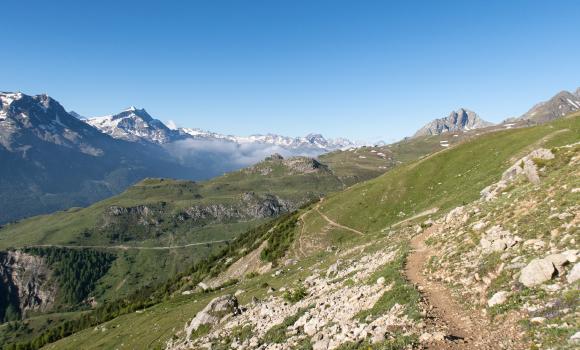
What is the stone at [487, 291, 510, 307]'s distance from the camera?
22.5m

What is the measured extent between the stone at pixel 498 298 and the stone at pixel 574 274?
3.18 m

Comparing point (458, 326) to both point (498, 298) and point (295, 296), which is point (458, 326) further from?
point (295, 296)

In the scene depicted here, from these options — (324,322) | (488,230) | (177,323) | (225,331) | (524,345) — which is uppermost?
(488,230)

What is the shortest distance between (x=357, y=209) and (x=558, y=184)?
71.8 m

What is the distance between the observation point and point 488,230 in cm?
3209

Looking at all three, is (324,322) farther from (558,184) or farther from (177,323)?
(177,323)

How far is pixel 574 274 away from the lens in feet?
68.0

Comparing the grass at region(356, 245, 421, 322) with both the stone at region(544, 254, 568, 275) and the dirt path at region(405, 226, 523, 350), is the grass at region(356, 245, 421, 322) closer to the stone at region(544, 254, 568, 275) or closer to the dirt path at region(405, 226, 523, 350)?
the dirt path at region(405, 226, 523, 350)

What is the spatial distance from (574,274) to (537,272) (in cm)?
202

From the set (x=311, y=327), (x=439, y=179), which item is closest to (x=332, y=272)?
(x=311, y=327)

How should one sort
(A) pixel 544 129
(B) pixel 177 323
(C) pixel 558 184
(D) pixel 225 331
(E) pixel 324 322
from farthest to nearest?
(A) pixel 544 129 → (B) pixel 177 323 → (D) pixel 225 331 → (C) pixel 558 184 → (E) pixel 324 322

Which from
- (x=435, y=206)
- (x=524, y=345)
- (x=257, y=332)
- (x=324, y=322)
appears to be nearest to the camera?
(x=524, y=345)

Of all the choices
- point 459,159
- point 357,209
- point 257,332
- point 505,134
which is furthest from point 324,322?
point 505,134

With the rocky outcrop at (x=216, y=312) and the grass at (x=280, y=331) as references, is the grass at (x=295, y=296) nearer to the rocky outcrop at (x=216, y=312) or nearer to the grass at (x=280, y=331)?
the grass at (x=280, y=331)
